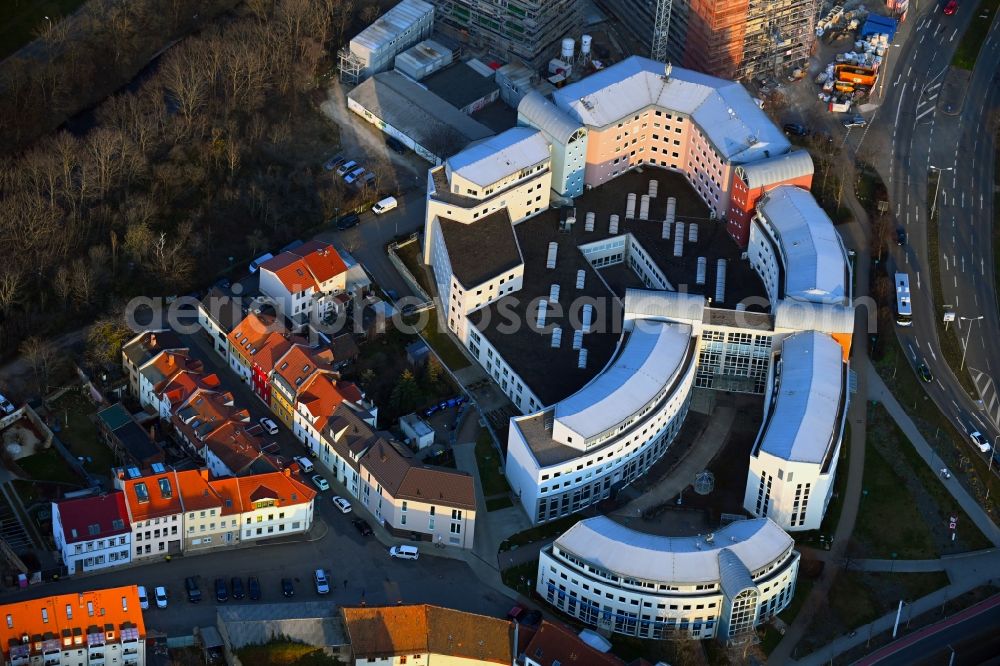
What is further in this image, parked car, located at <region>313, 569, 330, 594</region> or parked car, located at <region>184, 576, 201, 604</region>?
parked car, located at <region>313, 569, 330, 594</region>

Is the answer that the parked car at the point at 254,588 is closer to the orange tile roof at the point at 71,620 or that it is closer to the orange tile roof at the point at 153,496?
the orange tile roof at the point at 153,496

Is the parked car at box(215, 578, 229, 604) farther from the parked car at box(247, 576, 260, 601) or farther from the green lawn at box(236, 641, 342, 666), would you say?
the green lawn at box(236, 641, 342, 666)

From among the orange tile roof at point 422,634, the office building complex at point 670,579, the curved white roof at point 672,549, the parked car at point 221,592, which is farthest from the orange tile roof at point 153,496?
the curved white roof at point 672,549

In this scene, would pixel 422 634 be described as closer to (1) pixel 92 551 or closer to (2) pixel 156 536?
(2) pixel 156 536

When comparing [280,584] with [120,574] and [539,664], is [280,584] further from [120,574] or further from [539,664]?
[539,664]

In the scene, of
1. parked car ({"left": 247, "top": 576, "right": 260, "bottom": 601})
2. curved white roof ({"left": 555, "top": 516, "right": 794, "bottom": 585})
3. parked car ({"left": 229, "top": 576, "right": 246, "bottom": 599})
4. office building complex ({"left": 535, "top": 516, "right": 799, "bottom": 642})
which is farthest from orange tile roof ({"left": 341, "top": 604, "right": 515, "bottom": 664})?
curved white roof ({"left": 555, "top": 516, "right": 794, "bottom": 585})

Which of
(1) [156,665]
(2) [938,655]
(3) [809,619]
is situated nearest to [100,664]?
(1) [156,665]

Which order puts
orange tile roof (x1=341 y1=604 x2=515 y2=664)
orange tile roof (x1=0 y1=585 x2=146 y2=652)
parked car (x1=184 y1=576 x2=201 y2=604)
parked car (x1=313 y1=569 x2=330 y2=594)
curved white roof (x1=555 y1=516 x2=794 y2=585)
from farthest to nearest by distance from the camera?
parked car (x1=313 y1=569 x2=330 y2=594), curved white roof (x1=555 y1=516 x2=794 y2=585), parked car (x1=184 y1=576 x2=201 y2=604), orange tile roof (x1=341 y1=604 x2=515 y2=664), orange tile roof (x1=0 y1=585 x2=146 y2=652)
